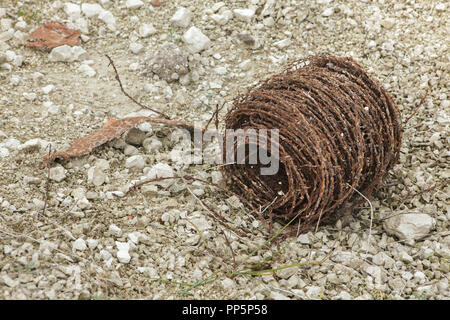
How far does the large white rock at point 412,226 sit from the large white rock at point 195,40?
3009 mm

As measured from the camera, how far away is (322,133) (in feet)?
11.4

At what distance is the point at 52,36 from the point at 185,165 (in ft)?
8.57

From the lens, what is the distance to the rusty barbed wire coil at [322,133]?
3.46m

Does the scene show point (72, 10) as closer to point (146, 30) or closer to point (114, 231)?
point (146, 30)

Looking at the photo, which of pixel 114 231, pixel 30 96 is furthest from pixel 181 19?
pixel 114 231

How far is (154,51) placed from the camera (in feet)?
17.6

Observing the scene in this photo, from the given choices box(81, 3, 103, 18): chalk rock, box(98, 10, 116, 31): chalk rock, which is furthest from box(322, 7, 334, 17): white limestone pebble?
box(81, 3, 103, 18): chalk rock

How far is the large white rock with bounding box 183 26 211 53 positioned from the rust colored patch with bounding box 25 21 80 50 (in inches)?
51.5

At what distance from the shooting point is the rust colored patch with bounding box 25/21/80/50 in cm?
539

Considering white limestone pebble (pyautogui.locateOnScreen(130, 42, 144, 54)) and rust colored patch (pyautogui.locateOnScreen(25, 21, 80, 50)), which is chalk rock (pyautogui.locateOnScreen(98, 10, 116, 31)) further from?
white limestone pebble (pyautogui.locateOnScreen(130, 42, 144, 54))

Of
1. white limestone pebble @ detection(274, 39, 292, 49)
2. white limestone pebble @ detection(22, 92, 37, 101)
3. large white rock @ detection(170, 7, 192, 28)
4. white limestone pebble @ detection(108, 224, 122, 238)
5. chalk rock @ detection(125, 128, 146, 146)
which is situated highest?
large white rock @ detection(170, 7, 192, 28)

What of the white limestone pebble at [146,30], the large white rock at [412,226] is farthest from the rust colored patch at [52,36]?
the large white rock at [412,226]

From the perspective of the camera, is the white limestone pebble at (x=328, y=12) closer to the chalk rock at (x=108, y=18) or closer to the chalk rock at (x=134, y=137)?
the chalk rock at (x=108, y=18)

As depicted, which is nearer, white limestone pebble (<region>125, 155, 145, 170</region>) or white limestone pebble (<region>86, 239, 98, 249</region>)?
white limestone pebble (<region>86, 239, 98, 249</region>)
